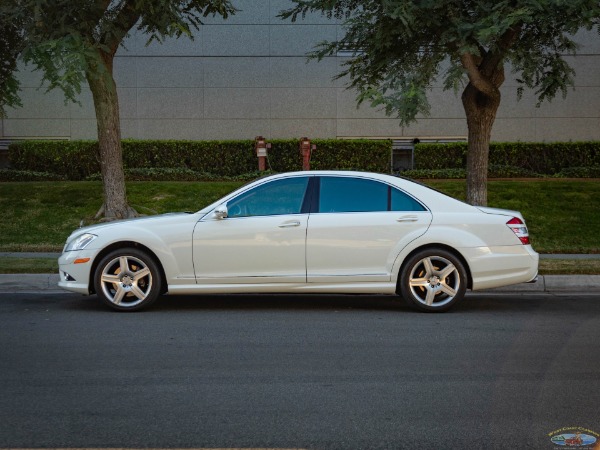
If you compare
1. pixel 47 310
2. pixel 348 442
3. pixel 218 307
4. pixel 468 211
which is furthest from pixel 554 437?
pixel 47 310

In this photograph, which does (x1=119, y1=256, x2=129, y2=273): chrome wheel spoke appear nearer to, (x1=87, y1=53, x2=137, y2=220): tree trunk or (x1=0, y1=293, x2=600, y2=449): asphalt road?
(x1=0, y1=293, x2=600, y2=449): asphalt road

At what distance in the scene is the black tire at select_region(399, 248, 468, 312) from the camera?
927 cm

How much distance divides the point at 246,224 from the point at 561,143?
14.3 metres

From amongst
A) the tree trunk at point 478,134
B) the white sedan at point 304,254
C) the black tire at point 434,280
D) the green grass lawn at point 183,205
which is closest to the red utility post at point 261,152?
the green grass lawn at point 183,205

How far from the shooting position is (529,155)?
71.1 ft

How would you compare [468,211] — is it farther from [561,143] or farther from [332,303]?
[561,143]

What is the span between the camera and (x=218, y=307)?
9.76m

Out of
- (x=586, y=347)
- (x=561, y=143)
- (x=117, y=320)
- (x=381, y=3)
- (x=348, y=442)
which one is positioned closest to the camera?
(x=348, y=442)

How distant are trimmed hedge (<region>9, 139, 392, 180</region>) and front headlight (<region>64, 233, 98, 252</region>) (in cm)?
1146

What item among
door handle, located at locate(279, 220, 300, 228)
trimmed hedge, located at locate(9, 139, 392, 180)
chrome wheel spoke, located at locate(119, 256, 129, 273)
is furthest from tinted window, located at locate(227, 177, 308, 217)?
trimmed hedge, located at locate(9, 139, 392, 180)

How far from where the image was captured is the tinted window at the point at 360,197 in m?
9.49

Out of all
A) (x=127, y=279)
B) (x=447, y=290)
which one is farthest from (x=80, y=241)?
(x=447, y=290)

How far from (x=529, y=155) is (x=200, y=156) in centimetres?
812

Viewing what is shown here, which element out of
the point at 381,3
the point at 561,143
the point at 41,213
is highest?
the point at 381,3
